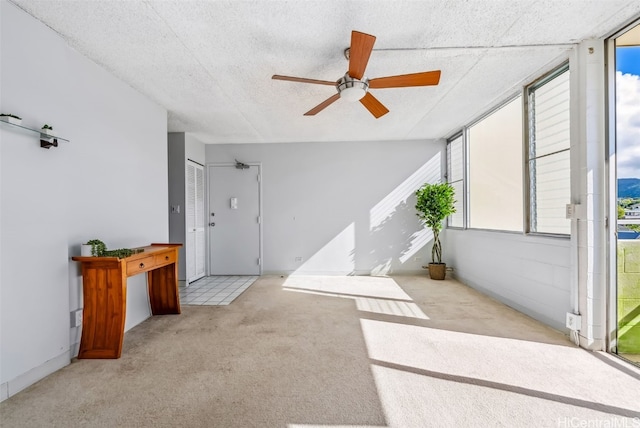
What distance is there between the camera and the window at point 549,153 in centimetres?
266

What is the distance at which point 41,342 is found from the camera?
1.96 m

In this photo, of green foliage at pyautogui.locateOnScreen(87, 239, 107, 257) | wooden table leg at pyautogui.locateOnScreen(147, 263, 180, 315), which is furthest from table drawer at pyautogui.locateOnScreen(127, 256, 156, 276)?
wooden table leg at pyautogui.locateOnScreen(147, 263, 180, 315)

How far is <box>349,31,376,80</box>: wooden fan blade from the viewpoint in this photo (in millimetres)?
1738

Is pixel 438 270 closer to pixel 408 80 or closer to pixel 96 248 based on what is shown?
pixel 408 80

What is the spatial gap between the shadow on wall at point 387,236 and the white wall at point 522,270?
0.82 metres

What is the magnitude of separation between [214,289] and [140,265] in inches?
77.6

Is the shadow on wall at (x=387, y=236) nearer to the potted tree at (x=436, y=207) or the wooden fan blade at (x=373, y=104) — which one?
the potted tree at (x=436, y=207)

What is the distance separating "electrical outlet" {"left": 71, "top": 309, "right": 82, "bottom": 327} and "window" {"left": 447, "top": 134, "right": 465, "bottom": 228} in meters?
4.97

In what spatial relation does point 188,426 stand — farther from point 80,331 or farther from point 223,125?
point 223,125

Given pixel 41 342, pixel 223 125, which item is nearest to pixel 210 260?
pixel 223 125

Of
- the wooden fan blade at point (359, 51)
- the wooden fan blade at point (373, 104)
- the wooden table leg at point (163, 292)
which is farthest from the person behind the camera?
the wooden table leg at point (163, 292)

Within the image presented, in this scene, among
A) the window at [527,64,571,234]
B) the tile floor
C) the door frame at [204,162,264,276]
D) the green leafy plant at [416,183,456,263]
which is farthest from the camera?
the door frame at [204,162,264,276]

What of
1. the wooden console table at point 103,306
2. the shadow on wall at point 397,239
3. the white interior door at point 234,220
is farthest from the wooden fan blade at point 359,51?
the white interior door at point 234,220

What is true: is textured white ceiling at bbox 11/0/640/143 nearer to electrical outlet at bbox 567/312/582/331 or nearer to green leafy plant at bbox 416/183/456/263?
green leafy plant at bbox 416/183/456/263
